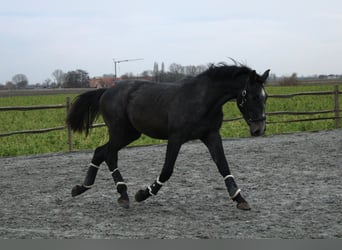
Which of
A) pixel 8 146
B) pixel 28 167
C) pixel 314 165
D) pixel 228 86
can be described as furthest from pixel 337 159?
pixel 8 146

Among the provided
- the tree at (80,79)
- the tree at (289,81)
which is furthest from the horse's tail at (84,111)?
the tree at (289,81)

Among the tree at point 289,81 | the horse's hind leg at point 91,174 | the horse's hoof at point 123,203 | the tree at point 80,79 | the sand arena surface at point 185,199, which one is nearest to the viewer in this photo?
the sand arena surface at point 185,199

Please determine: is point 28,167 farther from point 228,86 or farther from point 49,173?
point 228,86

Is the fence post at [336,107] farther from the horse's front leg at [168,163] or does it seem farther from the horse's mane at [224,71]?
the horse's front leg at [168,163]

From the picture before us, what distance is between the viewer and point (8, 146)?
36.2ft

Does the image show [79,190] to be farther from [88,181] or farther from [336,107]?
[336,107]

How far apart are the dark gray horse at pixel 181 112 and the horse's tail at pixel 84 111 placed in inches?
14.5

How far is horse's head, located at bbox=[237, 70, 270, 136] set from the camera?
4.45 m

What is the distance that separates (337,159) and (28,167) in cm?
543

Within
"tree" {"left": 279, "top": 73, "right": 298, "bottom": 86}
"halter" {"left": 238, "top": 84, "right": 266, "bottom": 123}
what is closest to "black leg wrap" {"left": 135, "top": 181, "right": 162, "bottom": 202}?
"halter" {"left": 238, "top": 84, "right": 266, "bottom": 123}

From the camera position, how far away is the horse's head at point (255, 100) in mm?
4449

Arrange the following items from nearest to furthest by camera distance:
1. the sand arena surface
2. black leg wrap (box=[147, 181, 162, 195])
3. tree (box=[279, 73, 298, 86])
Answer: the sand arena surface < black leg wrap (box=[147, 181, 162, 195]) < tree (box=[279, 73, 298, 86])

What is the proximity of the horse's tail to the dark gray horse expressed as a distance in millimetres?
369

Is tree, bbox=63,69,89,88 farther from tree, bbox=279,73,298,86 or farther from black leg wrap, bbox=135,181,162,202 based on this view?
tree, bbox=279,73,298,86
